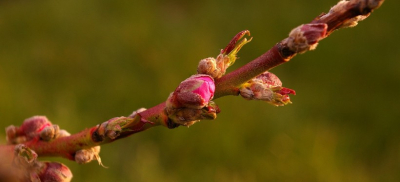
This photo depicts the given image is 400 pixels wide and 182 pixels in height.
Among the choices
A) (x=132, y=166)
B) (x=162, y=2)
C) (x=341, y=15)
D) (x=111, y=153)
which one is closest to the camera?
(x=341, y=15)

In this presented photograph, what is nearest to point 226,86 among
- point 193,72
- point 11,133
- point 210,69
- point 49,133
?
point 210,69

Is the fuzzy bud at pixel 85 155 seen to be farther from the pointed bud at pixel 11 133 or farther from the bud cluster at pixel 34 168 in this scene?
the pointed bud at pixel 11 133

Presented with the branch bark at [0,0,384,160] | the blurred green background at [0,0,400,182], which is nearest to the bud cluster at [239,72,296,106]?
the branch bark at [0,0,384,160]


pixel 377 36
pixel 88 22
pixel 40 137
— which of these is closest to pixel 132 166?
pixel 88 22

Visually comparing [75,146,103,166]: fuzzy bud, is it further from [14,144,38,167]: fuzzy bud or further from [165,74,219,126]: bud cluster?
[165,74,219,126]: bud cluster

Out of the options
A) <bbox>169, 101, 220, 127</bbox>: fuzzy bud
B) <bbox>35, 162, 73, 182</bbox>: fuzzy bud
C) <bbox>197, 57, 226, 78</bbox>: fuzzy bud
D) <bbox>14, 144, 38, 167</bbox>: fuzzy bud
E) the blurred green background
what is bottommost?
<bbox>35, 162, 73, 182</bbox>: fuzzy bud

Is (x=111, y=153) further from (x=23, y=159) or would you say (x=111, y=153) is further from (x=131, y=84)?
(x=23, y=159)
